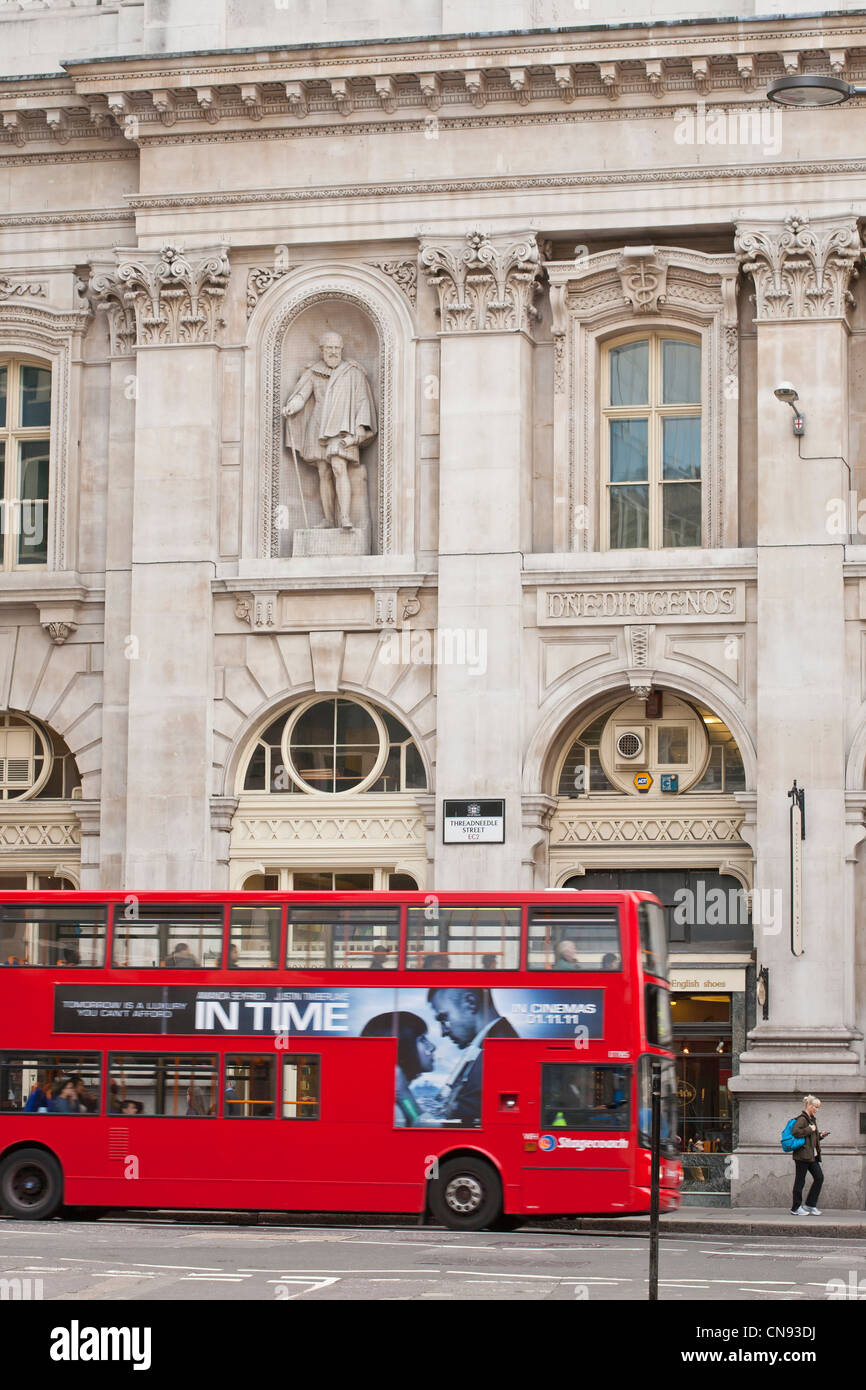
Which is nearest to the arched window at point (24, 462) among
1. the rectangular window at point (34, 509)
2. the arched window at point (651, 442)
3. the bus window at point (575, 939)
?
the rectangular window at point (34, 509)

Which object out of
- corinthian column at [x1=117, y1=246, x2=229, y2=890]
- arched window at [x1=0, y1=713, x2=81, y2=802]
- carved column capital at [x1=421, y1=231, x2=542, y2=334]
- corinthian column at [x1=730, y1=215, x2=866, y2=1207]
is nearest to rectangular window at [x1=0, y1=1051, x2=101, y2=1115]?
corinthian column at [x1=117, y1=246, x2=229, y2=890]

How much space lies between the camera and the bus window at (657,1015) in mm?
26406

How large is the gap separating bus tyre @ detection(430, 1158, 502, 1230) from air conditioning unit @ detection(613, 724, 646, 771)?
31.9 feet

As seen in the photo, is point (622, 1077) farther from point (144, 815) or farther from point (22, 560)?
point (22, 560)

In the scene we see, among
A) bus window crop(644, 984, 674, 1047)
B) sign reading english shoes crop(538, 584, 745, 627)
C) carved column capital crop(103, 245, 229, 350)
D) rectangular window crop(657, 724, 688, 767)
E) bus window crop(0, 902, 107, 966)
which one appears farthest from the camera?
carved column capital crop(103, 245, 229, 350)

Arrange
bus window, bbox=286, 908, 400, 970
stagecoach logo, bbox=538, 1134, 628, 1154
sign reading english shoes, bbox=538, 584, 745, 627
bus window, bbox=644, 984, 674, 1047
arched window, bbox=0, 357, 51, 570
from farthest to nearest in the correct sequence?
arched window, bbox=0, 357, 51, 570, sign reading english shoes, bbox=538, 584, 745, 627, bus window, bbox=286, 908, 400, 970, bus window, bbox=644, 984, 674, 1047, stagecoach logo, bbox=538, 1134, 628, 1154

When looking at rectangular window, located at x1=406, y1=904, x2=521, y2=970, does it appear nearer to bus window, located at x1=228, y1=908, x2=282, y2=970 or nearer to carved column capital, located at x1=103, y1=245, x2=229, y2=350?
bus window, located at x1=228, y1=908, x2=282, y2=970

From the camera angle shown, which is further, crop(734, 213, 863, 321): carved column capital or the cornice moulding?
the cornice moulding

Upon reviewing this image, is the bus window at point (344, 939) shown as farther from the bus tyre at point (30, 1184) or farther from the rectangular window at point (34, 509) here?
the rectangular window at point (34, 509)

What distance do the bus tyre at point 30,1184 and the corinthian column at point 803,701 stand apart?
395 inches

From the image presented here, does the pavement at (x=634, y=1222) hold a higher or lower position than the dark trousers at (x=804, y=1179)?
lower

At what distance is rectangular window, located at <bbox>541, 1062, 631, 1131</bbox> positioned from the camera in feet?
85.1

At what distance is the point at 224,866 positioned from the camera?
116ft

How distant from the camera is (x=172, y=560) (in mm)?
35688
